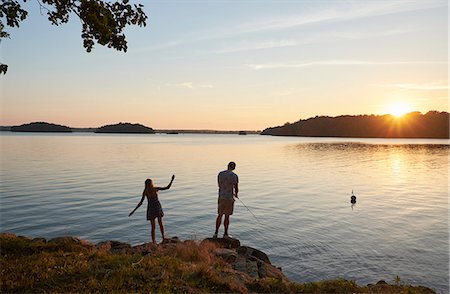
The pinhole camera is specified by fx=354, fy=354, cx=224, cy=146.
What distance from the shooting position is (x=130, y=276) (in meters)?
8.66

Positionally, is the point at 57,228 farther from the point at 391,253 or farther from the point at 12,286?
the point at 391,253

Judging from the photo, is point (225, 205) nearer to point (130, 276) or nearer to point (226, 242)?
point (226, 242)

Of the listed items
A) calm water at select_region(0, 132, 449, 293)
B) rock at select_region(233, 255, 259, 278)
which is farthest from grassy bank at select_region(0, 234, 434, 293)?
calm water at select_region(0, 132, 449, 293)

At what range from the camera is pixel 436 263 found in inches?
584

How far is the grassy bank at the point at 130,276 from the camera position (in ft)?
26.5

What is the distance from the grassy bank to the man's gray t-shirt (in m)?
4.37

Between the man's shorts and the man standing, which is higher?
the man standing

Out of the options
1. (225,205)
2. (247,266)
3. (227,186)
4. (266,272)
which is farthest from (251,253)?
(227,186)

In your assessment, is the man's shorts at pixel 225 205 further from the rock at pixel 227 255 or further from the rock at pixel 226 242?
the rock at pixel 227 255

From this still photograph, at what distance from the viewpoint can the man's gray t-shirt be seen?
50.4 feet

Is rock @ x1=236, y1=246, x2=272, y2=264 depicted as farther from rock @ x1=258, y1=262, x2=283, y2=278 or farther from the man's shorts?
the man's shorts

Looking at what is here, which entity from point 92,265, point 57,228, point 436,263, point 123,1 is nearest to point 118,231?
point 57,228

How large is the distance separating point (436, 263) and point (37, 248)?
15435 millimetres

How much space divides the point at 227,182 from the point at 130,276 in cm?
734
